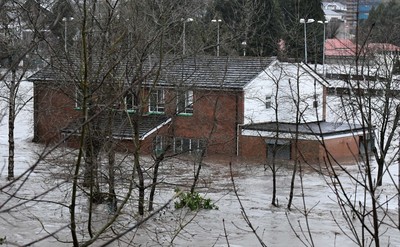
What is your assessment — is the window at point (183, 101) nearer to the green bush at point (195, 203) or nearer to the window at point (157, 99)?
the window at point (157, 99)

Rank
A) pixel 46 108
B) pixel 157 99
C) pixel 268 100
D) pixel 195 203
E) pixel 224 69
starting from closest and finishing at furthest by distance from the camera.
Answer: pixel 195 203
pixel 157 99
pixel 46 108
pixel 224 69
pixel 268 100

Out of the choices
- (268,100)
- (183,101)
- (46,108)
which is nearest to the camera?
(183,101)

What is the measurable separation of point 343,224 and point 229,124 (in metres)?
14.6

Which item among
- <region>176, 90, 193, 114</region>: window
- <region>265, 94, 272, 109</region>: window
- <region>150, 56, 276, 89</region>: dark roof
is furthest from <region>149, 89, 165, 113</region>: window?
<region>265, 94, 272, 109</region>: window

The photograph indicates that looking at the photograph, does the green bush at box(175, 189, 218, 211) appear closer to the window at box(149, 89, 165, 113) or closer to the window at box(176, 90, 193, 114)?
the window at box(176, 90, 193, 114)

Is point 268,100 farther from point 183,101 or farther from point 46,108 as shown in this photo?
point 46,108

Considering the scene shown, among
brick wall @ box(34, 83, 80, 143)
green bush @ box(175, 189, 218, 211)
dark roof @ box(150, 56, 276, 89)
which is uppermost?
dark roof @ box(150, 56, 276, 89)

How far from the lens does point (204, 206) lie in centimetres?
2417

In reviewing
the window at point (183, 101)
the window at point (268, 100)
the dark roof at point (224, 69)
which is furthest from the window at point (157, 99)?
the window at point (268, 100)

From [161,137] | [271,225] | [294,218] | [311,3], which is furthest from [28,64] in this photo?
[311,3]

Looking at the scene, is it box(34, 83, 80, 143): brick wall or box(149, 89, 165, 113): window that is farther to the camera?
box(34, 83, 80, 143): brick wall

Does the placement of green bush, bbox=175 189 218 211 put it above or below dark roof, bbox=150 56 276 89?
below

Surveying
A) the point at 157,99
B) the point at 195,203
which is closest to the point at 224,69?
the point at 157,99

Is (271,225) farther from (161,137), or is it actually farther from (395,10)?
(395,10)
